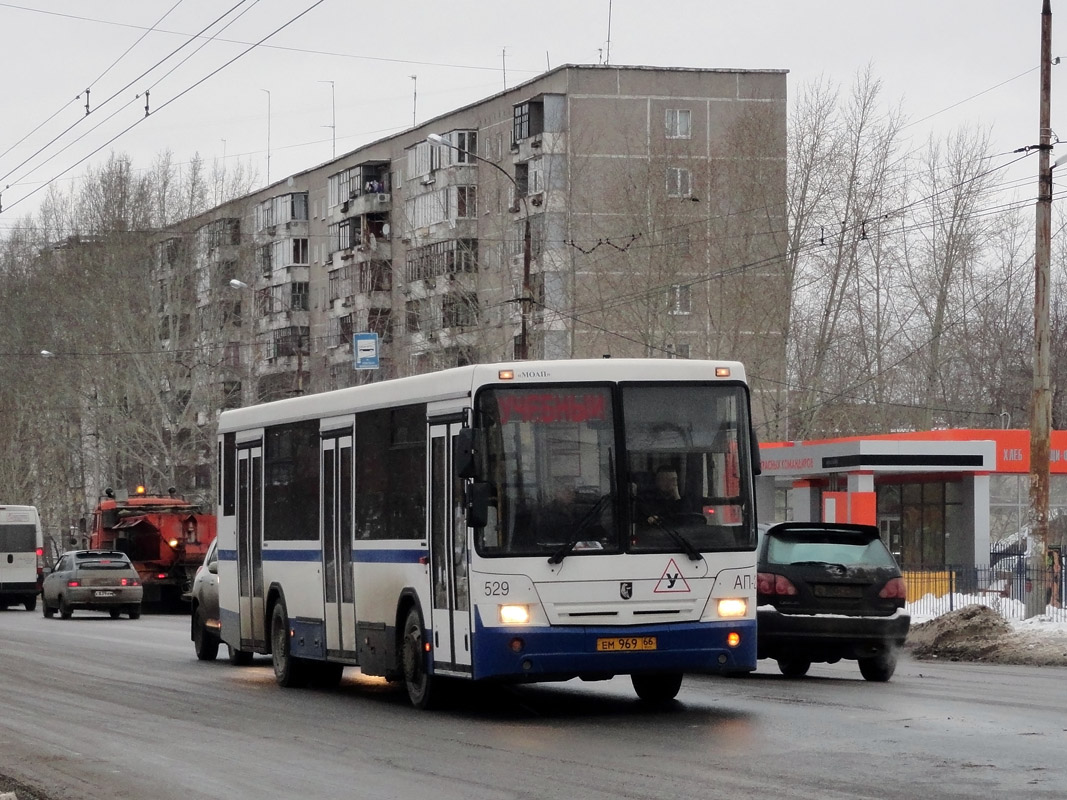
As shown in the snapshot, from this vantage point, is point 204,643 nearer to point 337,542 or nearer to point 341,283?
point 337,542

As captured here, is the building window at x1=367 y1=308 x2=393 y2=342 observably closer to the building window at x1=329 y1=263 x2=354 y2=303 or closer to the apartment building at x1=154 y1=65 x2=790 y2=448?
the apartment building at x1=154 y1=65 x2=790 y2=448

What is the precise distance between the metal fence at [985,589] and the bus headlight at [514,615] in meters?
14.7

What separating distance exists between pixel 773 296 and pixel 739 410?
4331 cm

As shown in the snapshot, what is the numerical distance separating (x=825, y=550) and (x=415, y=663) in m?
4.82

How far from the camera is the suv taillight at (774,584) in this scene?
1839cm

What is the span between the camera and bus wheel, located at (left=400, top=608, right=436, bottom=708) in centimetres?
1545

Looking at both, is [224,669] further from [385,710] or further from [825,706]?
[825,706]

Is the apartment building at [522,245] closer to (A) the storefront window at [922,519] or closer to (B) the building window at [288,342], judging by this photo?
(B) the building window at [288,342]

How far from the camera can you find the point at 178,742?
44.4 feet

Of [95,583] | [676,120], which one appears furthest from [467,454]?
[676,120]

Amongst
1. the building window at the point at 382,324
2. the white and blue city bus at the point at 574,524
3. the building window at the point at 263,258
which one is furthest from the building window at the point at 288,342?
the white and blue city bus at the point at 574,524

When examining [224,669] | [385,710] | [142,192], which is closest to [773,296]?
[142,192]

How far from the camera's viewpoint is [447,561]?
14883 millimetres

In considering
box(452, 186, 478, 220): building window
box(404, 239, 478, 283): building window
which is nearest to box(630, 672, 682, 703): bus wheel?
box(404, 239, 478, 283): building window
